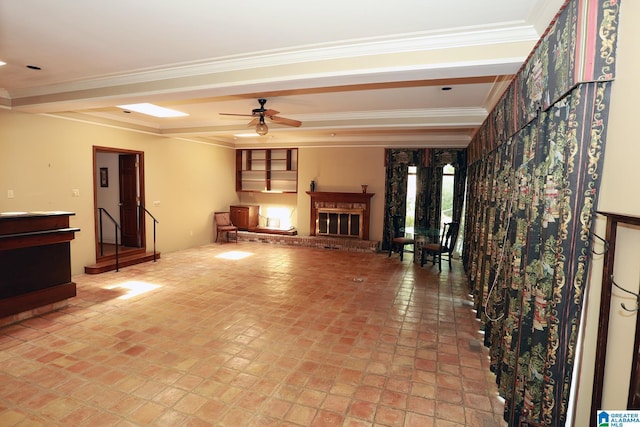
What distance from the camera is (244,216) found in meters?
9.26

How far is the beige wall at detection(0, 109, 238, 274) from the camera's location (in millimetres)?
4773

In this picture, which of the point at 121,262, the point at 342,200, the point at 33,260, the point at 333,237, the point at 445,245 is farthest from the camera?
the point at 333,237

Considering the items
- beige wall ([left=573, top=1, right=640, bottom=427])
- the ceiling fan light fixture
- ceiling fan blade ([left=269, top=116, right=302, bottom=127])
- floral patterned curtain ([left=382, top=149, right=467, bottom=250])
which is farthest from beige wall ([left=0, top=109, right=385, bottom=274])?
beige wall ([left=573, top=1, right=640, bottom=427])

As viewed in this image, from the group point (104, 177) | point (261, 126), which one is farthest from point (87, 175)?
point (261, 126)

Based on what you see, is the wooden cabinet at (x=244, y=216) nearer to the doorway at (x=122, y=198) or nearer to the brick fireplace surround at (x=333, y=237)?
the brick fireplace surround at (x=333, y=237)

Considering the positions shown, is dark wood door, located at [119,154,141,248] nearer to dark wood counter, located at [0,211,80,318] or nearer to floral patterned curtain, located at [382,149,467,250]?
dark wood counter, located at [0,211,80,318]

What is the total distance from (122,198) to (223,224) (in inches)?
99.5

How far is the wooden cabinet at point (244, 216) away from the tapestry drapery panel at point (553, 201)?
294 inches

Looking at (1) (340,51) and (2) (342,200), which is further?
(2) (342,200)

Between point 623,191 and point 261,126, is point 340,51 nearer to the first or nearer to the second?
point 261,126

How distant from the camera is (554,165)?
1807mm

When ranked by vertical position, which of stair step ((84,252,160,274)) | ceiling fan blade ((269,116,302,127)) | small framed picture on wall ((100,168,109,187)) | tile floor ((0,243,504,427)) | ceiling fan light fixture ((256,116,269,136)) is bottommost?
tile floor ((0,243,504,427))

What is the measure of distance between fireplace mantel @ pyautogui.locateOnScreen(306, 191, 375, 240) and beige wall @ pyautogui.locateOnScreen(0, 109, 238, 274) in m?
2.68

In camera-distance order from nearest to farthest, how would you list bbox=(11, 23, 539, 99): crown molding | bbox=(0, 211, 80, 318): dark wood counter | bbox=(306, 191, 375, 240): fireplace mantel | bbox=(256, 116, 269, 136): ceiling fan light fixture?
bbox=(11, 23, 539, 99): crown molding < bbox=(0, 211, 80, 318): dark wood counter < bbox=(256, 116, 269, 136): ceiling fan light fixture < bbox=(306, 191, 375, 240): fireplace mantel
